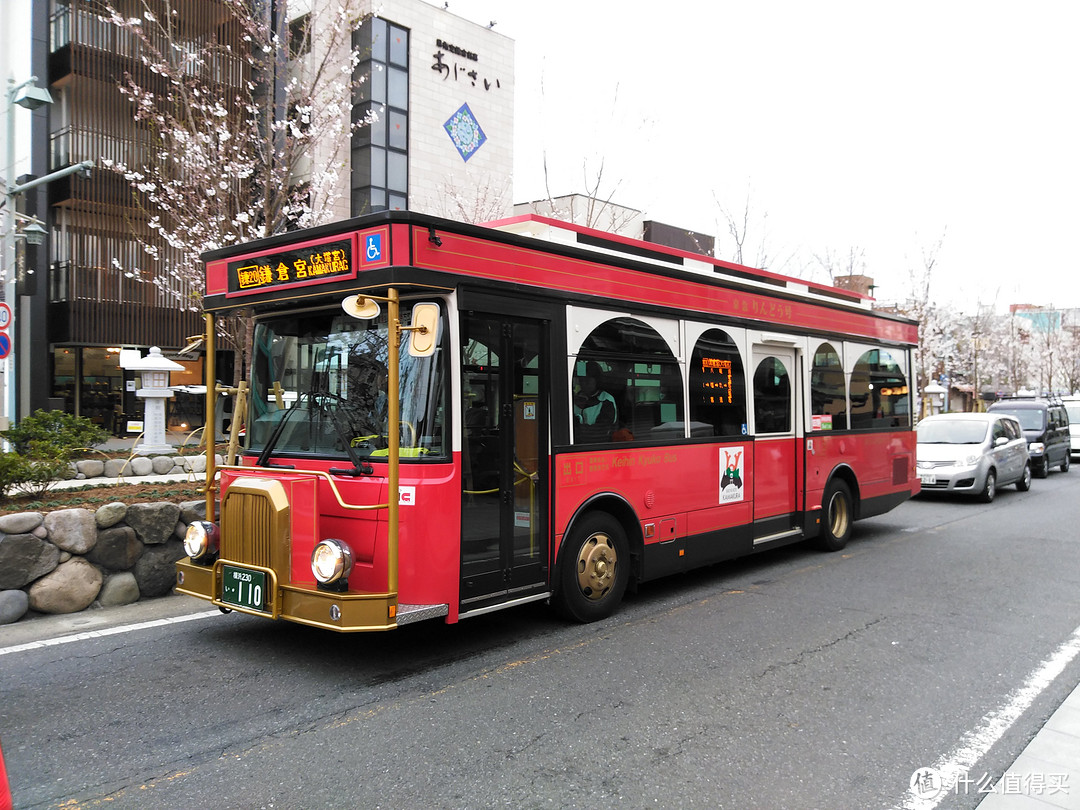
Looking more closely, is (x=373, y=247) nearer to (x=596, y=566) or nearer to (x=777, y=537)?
(x=596, y=566)

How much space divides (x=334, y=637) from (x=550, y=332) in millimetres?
2879

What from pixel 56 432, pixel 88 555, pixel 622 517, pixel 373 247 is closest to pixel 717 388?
pixel 622 517

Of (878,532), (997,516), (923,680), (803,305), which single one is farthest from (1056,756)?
(997,516)

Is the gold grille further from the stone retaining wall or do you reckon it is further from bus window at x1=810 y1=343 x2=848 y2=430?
bus window at x1=810 y1=343 x2=848 y2=430

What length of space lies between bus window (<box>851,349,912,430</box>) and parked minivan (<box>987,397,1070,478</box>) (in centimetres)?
1073

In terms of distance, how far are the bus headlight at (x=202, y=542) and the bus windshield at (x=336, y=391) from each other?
2.24 feet

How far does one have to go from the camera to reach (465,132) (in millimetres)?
31359

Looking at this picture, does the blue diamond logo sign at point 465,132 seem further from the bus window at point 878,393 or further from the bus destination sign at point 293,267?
the bus destination sign at point 293,267

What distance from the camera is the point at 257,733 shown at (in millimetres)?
4367

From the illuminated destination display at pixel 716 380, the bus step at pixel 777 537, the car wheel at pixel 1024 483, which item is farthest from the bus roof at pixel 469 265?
the car wheel at pixel 1024 483

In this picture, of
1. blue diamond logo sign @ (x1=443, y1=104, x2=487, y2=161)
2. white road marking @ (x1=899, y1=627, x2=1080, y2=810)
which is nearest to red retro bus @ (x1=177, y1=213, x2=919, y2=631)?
white road marking @ (x1=899, y1=627, x2=1080, y2=810)

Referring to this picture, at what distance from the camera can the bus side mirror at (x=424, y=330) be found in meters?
5.04

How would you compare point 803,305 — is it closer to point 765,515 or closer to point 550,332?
point 765,515

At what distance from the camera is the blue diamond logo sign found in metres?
30.8
